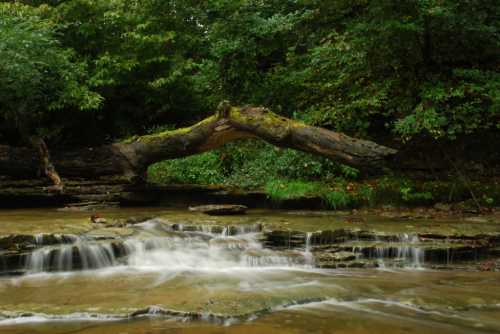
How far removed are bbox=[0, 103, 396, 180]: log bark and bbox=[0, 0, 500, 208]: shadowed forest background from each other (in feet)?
2.44

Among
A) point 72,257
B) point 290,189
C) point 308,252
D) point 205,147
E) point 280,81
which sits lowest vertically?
point 72,257

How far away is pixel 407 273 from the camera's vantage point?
707 cm

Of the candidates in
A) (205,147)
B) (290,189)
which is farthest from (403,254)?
(205,147)

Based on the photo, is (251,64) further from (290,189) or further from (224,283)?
(224,283)

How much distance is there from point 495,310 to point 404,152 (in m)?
7.09

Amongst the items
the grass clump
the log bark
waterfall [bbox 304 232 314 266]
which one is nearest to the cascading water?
waterfall [bbox 304 232 314 266]

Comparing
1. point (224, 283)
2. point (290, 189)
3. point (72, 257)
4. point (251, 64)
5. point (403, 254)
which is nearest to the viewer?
point (224, 283)

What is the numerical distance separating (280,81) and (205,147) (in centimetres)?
432

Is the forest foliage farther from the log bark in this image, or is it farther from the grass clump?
the grass clump

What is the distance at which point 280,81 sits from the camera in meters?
14.2

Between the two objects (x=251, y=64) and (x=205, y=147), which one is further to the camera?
(x=251, y=64)

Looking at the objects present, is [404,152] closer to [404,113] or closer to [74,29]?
[404,113]

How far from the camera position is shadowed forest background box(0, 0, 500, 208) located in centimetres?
955

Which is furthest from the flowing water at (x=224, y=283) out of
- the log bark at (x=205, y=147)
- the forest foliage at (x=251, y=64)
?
the forest foliage at (x=251, y=64)
